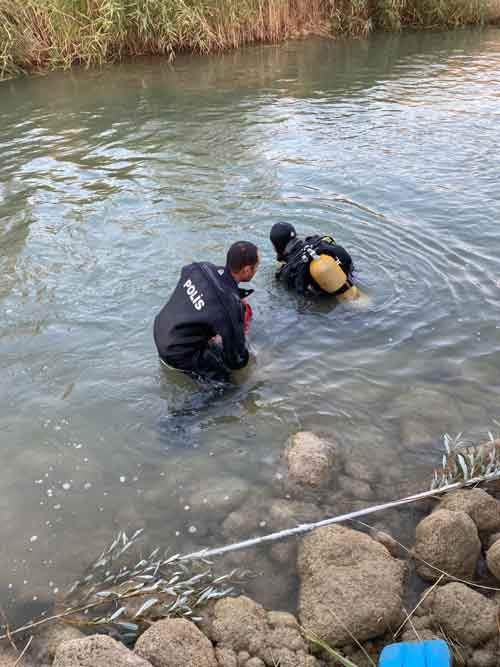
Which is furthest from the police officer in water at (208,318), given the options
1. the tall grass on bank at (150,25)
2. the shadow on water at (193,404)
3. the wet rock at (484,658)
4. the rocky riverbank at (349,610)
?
the tall grass on bank at (150,25)

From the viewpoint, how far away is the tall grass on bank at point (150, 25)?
13.8 meters

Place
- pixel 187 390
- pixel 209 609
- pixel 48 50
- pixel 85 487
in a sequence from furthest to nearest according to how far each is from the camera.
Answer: pixel 48 50, pixel 187 390, pixel 85 487, pixel 209 609

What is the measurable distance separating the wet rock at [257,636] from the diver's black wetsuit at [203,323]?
205cm

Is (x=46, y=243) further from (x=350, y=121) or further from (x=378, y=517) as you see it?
(x=350, y=121)

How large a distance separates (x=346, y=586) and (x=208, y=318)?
2.22 metres

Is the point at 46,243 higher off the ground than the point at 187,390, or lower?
higher

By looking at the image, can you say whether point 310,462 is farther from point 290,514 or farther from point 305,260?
point 305,260

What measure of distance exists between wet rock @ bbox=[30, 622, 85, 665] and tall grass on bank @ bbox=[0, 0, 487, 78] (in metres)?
14.4

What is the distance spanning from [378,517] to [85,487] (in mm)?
2054

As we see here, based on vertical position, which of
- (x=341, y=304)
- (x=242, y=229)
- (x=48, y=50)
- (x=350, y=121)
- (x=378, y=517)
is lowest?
(x=378, y=517)

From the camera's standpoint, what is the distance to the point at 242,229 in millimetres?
7484

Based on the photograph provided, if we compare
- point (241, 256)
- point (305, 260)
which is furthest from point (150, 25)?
point (241, 256)

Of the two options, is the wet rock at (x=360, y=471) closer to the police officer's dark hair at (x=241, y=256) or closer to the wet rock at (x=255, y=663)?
the wet rock at (x=255, y=663)

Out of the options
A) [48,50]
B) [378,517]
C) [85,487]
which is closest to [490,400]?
[378,517]
